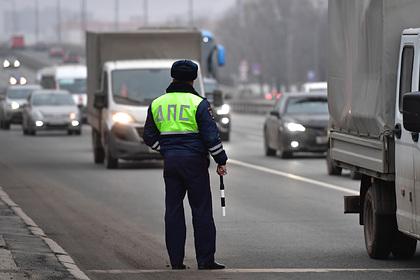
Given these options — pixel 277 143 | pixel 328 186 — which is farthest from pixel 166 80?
pixel 328 186

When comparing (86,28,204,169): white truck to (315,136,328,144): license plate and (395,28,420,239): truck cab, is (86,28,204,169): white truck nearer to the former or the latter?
(315,136,328,144): license plate

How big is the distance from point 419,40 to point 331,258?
252 cm

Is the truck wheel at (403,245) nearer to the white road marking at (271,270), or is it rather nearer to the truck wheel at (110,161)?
the white road marking at (271,270)

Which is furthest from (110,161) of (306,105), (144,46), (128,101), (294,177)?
(306,105)

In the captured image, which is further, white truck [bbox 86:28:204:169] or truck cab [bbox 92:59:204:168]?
white truck [bbox 86:28:204:169]

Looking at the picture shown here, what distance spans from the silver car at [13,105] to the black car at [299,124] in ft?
77.8

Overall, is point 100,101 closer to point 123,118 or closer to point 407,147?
point 123,118

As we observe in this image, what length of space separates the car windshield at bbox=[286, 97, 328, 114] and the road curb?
14.8 metres

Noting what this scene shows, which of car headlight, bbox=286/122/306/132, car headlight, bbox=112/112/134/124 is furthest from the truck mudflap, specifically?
car headlight, bbox=286/122/306/132

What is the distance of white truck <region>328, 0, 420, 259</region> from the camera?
12.6 meters

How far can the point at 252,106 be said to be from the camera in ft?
288

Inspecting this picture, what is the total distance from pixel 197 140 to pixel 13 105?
46.3 metres

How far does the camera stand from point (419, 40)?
41.2 ft

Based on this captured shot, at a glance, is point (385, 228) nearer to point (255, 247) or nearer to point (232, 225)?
point (255, 247)
